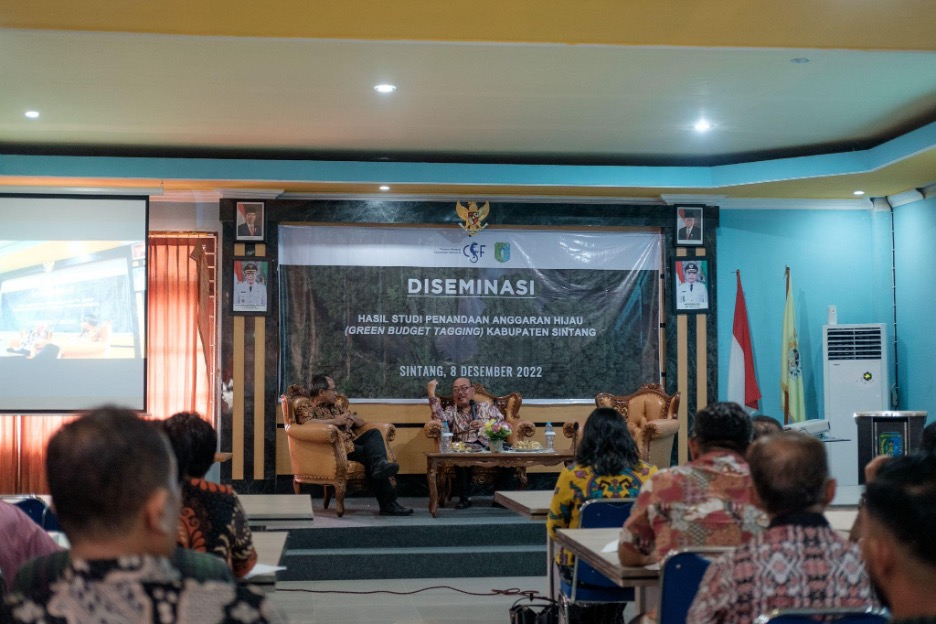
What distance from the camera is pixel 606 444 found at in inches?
163

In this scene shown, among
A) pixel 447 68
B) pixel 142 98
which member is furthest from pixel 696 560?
pixel 142 98

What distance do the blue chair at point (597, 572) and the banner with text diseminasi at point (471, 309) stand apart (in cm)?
533

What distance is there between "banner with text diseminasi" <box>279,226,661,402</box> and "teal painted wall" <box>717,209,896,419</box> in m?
0.74

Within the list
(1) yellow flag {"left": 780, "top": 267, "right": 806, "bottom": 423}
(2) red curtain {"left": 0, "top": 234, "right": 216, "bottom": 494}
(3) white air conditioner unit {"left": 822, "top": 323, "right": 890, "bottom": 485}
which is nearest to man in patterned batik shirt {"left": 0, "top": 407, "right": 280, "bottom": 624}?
(2) red curtain {"left": 0, "top": 234, "right": 216, "bottom": 494}

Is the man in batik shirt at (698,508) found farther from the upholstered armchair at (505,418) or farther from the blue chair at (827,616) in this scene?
the upholstered armchair at (505,418)

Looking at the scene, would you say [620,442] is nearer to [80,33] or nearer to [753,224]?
[80,33]

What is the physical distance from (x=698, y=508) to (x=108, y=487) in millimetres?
2052

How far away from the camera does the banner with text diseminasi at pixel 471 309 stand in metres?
9.38

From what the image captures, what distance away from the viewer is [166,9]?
5152 millimetres

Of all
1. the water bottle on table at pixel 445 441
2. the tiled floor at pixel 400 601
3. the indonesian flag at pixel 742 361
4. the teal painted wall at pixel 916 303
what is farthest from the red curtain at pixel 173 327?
the teal painted wall at pixel 916 303

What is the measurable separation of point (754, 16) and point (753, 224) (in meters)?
4.92

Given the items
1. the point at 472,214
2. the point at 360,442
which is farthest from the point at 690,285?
the point at 360,442

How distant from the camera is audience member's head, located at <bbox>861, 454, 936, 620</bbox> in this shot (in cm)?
129

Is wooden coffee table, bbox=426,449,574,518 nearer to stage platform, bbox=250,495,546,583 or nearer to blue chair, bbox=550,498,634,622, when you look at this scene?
stage platform, bbox=250,495,546,583
